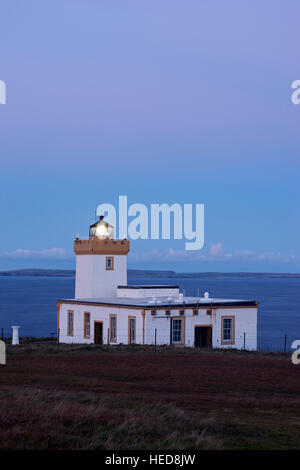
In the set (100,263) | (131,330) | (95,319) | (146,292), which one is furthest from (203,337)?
(100,263)

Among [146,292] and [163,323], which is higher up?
[146,292]

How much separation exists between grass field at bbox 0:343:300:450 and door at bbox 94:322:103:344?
35.8 feet

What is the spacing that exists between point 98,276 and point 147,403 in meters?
25.9

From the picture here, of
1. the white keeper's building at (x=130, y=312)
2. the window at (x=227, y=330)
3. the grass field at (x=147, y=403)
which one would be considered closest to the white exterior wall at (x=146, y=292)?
the white keeper's building at (x=130, y=312)

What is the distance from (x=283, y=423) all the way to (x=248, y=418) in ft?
2.14

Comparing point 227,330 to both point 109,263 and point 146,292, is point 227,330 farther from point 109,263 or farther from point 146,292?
point 109,263

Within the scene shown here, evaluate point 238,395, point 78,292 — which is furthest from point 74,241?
point 238,395

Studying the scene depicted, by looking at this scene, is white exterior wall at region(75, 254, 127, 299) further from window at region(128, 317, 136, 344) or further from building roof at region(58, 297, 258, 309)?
window at region(128, 317, 136, 344)

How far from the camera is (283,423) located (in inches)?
486

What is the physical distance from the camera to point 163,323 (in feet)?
111

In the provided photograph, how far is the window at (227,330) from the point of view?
118 ft

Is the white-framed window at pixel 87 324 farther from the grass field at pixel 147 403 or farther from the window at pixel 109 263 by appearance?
the grass field at pixel 147 403

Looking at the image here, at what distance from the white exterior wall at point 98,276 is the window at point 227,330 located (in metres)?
7.17
